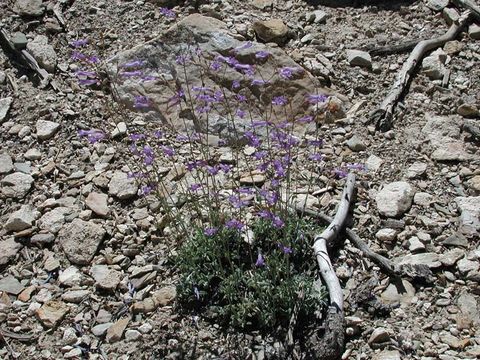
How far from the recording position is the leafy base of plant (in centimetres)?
462

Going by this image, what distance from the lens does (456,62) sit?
6926 millimetres

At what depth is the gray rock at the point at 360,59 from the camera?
22.9 ft

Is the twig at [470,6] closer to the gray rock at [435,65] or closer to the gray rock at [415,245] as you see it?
the gray rock at [435,65]

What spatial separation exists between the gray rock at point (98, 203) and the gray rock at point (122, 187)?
0.09m

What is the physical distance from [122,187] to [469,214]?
2.91 metres

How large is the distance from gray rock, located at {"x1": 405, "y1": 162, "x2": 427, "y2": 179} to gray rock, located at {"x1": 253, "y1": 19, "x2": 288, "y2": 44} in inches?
87.9

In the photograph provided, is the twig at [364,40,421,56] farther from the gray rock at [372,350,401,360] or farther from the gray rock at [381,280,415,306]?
the gray rock at [372,350,401,360]

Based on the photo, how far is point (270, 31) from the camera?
7207 mm

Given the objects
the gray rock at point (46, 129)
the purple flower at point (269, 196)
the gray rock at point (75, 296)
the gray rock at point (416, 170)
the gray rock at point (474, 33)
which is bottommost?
the gray rock at point (75, 296)

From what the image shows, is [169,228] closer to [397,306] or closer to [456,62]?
[397,306]

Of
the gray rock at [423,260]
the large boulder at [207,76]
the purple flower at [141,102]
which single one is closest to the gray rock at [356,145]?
the large boulder at [207,76]

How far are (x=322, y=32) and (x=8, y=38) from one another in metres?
3.43

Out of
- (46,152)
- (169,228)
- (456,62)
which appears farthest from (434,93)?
(46,152)

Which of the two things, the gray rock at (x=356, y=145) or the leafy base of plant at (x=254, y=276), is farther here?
the gray rock at (x=356, y=145)
